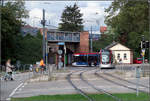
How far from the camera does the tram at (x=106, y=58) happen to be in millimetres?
44094

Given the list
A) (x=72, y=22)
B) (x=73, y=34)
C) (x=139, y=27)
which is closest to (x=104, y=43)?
(x=72, y=22)

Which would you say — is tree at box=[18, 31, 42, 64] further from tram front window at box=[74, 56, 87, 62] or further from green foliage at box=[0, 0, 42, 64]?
tram front window at box=[74, 56, 87, 62]

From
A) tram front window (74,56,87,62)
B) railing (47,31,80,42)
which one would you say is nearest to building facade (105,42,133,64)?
railing (47,31,80,42)

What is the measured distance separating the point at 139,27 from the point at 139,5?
4.28 meters

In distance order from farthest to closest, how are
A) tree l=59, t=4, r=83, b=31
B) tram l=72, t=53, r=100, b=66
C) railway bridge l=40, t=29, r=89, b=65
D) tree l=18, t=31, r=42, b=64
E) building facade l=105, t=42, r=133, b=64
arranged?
tree l=59, t=4, r=83, b=31 → building facade l=105, t=42, r=133, b=64 → railway bridge l=40, t=29, r=89, b=65 → tram l=72, t=53, r=100, b=66 → tree l=18, t=31, r=42, b=64

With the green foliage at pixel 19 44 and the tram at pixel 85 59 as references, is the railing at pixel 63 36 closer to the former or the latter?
the green foliage at pixel 19 44

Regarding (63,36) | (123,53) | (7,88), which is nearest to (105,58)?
(63,36)

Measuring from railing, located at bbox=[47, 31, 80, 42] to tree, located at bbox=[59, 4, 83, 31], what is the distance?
24.8m

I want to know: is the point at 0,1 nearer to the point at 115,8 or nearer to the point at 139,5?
the point at 115,8

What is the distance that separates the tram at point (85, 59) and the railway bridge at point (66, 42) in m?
3.90

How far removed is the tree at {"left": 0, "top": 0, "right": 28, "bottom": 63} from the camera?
47281 millimetres

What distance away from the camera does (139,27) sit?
117 feet

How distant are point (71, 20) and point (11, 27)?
45.7 metres

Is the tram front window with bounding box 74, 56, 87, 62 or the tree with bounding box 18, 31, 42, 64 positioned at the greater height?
the tree with bounding box 18, 31, 42, 64
